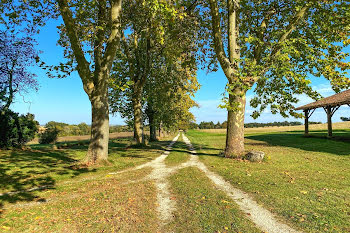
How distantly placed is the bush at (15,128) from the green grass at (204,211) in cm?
1370

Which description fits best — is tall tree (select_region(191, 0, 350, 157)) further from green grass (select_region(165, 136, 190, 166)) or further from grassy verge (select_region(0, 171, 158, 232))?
grassy verge (select_region(0, 171, 158, 232))

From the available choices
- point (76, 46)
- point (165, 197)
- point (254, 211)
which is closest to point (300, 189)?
point (254, 211)

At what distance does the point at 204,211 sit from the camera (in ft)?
17.3

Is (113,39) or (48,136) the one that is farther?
(48,136)

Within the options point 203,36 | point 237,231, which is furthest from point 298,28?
point 237,231

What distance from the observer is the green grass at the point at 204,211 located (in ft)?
14.6

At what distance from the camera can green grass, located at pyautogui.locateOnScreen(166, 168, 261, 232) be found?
4445 millimetres

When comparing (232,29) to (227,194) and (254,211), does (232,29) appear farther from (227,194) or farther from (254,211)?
(254,211)

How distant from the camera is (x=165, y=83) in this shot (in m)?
23.5

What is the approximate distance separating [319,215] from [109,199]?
17.5 ft

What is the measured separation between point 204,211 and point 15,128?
15986 millimetres

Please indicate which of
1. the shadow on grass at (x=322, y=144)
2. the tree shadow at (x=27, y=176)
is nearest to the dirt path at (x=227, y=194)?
the tree shadow at (x=27, y=176)

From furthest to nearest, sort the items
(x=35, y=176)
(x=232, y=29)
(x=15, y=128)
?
1. (x=15, y=128)
2. (x=232, y=29)
3. (x=35, y=176)

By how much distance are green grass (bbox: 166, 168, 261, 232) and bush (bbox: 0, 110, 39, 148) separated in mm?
13696
